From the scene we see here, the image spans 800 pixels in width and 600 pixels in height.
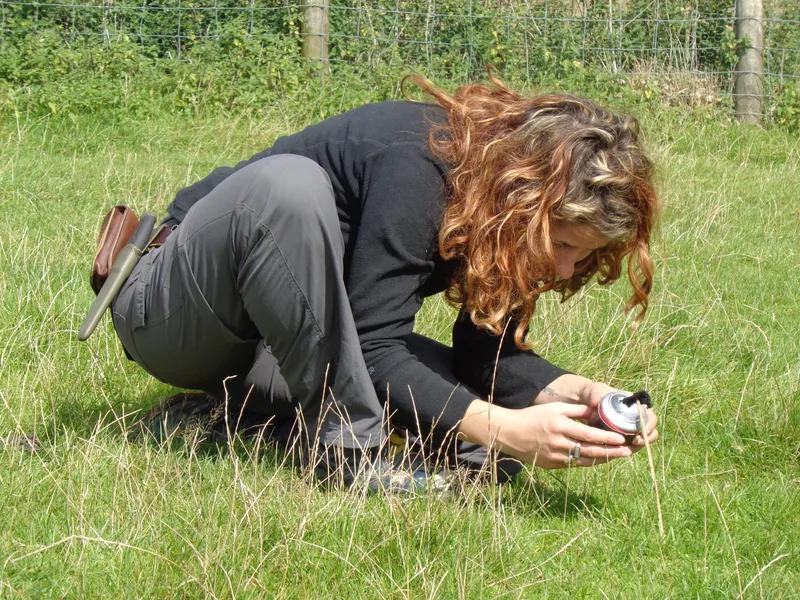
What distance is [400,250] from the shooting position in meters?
2.23

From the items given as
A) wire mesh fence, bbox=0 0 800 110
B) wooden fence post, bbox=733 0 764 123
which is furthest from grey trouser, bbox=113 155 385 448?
wooden fence post, bbox=733 0 764 123

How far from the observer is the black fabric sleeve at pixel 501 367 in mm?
2688

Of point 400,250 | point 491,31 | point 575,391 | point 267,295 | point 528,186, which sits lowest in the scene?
point 575,391

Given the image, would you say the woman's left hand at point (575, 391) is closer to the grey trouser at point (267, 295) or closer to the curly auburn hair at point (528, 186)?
the curly auburn hair at point (528, 186)

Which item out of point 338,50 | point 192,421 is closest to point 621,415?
point 192,421

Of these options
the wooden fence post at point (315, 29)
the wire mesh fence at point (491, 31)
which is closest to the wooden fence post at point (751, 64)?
the wire mesh fence at point (491, 31)

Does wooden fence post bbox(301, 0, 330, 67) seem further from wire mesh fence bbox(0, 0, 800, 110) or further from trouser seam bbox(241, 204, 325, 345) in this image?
trouser seam bbox(241, 204, 325, 345)

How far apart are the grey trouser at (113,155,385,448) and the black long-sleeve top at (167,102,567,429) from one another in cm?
7

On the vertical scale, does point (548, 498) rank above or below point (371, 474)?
below

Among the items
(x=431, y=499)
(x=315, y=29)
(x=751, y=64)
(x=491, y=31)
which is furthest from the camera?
(x=491, y=31)

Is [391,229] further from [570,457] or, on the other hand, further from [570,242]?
[570,457]

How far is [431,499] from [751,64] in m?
6.38

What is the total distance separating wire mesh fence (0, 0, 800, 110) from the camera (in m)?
7.45

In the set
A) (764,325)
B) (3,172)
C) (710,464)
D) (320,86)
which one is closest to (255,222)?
(710,464)
